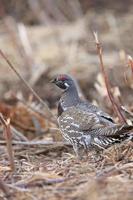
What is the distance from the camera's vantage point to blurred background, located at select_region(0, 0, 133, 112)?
10938 mm

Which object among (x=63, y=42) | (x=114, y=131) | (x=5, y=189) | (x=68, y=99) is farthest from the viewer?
(x=63, y=42)

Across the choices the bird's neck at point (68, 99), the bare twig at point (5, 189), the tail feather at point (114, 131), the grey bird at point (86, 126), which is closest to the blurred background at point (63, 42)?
the bird's neck at point (68, 99)

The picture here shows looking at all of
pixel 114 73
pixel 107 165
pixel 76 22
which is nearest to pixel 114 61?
pixel 114 73

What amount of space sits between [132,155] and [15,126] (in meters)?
2.48

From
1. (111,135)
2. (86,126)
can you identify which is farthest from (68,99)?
(111,135)

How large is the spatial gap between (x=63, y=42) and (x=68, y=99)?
19.8ft

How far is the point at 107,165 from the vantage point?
5629mm

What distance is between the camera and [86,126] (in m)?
6.22

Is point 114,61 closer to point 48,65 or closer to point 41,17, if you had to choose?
point 48,65

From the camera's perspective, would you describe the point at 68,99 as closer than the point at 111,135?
No

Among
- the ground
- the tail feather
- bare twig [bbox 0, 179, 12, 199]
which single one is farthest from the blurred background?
bare twig [bbox 0, 179, 12, 199]

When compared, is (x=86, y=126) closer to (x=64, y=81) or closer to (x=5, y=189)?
(x=64, y=81)

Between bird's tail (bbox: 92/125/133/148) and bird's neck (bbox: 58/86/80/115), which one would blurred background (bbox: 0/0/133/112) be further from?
bird's tail (bbox: 92/125/133/148)

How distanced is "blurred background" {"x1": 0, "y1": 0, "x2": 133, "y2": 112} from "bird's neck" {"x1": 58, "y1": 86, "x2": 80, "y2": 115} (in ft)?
5.35
